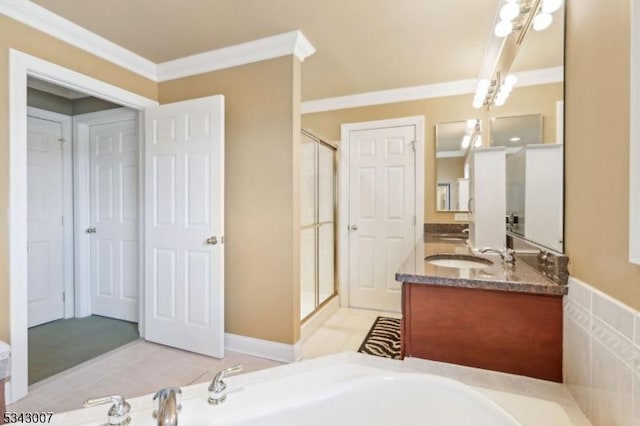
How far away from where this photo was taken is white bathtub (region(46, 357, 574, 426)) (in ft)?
3.01

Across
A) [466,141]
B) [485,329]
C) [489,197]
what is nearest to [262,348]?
[485,329]

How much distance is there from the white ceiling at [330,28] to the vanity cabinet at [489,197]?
55 centimetres

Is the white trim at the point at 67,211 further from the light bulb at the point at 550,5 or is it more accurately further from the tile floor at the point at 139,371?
the light bulb at the point at 550,5

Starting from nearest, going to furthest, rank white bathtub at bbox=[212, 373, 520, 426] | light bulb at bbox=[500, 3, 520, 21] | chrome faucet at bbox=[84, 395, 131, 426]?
chrome faucet at bbox=[84, 395, 131, 426] → white bathtub at bbox=[212, 373, 520, 426] → light bulb at bbox=[500, 3, 520, 21]

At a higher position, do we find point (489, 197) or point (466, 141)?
point (466, 141)

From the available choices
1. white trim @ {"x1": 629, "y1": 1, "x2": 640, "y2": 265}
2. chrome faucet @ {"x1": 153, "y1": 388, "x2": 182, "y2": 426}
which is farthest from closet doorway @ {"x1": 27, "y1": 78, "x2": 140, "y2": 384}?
white trim @ {"x1": 629, "y1": 1, "x2": 640, "y2": 265}

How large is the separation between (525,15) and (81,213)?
4.10 meters

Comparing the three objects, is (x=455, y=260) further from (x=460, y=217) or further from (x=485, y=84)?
(x=485, y=84)

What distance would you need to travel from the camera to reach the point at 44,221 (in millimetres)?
3018

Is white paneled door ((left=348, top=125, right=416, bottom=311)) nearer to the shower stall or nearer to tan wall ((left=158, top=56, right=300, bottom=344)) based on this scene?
the shower stall

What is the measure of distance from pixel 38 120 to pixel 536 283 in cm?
420

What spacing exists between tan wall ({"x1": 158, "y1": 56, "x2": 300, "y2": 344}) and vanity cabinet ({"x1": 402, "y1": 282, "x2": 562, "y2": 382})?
1.17 metres

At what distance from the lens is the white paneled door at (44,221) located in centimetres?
293

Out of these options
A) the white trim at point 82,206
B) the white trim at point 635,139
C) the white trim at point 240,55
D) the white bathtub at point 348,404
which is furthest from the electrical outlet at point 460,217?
the white trim at point 82,206
